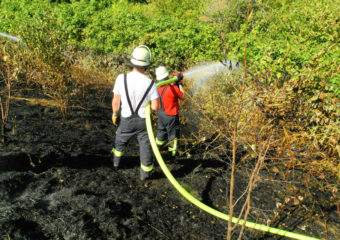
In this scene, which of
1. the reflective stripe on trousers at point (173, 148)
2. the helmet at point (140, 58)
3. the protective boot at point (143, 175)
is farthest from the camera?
the reflective stripe on trousers at point (173, 148)

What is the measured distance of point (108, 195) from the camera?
2.78 meters

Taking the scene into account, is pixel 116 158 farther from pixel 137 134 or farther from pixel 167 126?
pixel 167 126

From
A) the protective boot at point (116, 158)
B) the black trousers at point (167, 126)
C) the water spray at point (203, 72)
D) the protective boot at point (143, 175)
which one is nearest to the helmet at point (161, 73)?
the black trousers at point (167, 126)

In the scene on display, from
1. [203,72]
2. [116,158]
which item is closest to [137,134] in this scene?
[116,158]

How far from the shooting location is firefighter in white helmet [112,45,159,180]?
2783 millimetres

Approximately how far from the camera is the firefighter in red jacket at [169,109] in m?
3.61

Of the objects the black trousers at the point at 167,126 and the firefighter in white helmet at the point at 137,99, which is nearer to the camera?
the firefighter in white helmet at the point at 137,99

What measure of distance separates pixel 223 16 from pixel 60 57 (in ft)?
18.4

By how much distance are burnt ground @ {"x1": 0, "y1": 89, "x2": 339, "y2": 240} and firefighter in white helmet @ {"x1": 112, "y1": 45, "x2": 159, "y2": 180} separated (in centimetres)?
42

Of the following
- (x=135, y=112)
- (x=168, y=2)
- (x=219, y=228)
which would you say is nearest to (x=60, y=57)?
(x=135, y=112)

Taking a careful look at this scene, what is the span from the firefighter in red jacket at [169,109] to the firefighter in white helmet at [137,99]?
69 cm

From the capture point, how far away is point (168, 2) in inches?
546

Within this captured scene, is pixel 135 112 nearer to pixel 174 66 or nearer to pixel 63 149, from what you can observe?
pixel 63 149

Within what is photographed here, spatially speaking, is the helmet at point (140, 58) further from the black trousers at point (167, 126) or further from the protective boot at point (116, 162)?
the protective boot at point (116, 162)
